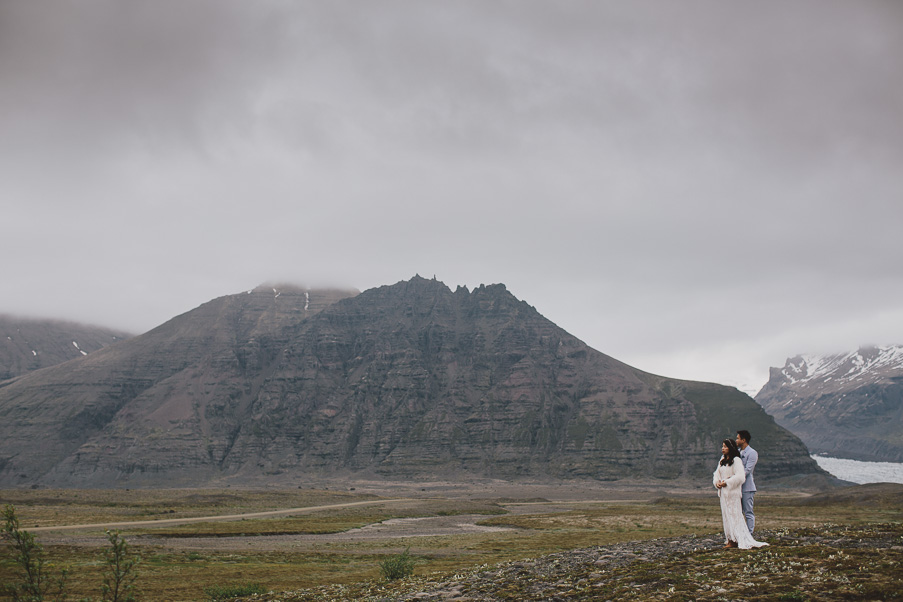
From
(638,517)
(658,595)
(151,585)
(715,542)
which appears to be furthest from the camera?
(638,517)

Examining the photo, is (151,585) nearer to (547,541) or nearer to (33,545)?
(33,545)

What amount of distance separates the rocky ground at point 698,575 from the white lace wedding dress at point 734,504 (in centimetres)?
79

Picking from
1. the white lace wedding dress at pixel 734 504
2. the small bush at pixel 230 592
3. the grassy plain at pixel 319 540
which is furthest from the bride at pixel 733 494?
the small bush at pixel 230 592

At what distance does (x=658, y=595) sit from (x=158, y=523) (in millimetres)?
97946

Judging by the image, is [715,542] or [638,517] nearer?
[715,542]

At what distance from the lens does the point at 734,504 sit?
23.5m

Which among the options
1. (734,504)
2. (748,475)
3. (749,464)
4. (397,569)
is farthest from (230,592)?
(749,464)

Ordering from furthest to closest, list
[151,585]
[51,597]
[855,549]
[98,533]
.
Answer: [98,533] → [151,585] → [51,597] → [855,549]

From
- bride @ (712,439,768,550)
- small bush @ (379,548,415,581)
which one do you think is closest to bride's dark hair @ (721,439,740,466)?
bride @ (712,439,768,550)

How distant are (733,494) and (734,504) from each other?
569 mm

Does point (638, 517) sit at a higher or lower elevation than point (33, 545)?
lower

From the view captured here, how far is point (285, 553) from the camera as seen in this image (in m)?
59.4

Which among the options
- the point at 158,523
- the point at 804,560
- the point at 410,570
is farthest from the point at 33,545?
the point at 158,523

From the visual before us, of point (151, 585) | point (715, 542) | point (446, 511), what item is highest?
point (715, 542)
